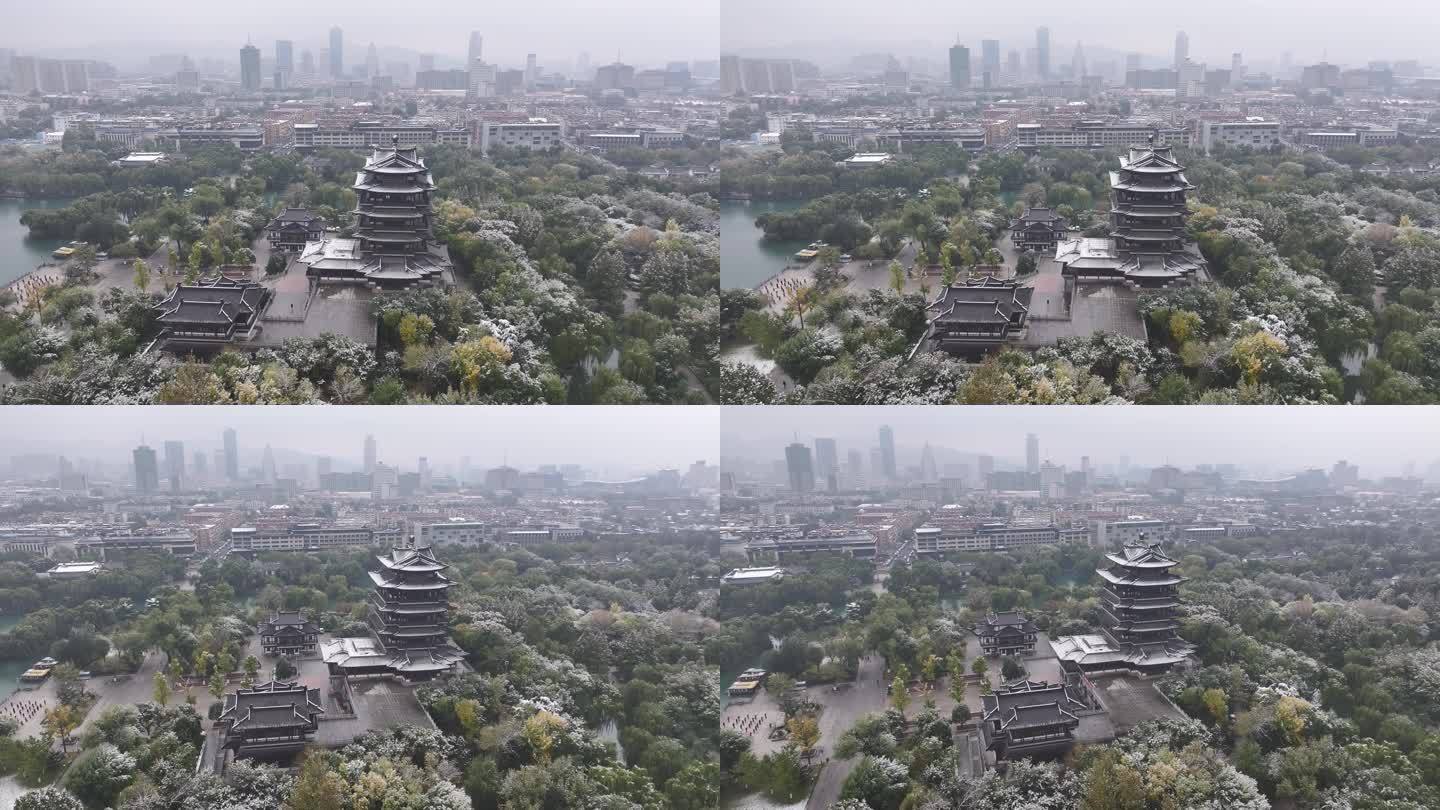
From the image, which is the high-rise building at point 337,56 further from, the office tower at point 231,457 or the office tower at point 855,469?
the office tower at point 855,469

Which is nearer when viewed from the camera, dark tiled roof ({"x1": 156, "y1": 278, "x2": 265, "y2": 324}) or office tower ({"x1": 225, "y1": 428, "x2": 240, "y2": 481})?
dark tiled roof ({"x1": 156, "y1": 278, "x2": 265, "y2": 324})

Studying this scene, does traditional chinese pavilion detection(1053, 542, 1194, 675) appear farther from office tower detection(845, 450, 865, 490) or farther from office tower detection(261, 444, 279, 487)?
office tower detection(261, 444, 279, 487)

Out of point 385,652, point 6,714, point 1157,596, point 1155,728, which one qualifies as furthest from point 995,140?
point 6,714

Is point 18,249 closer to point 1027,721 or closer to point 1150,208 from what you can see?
point 1027,721

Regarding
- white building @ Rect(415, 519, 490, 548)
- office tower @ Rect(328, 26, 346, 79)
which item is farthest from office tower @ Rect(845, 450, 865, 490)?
office tower @ Rect(328, 26, 346, 79)

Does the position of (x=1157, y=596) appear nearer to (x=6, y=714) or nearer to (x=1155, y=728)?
(x=1155, y=728)

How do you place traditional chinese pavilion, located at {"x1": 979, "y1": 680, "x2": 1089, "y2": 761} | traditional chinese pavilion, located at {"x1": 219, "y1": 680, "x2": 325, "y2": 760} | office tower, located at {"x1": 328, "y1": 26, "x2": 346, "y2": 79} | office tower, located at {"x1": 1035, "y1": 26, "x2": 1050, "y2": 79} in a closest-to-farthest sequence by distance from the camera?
traditional chinese pavilion, located at {"x1": 219, "y1": 680, "x2": 325, "y2": 760} → traditional chinese pavilion, located at {"x1": 979, "y1": 680, "x2": 1089, "y2": 761} → office tower, located at {"x1": 1035, "y1": 26, "x2": 1050, "y2": 79} → office tower, located at {"x1": 328, "y1": 26, "x2": 346, "y2": 79}
